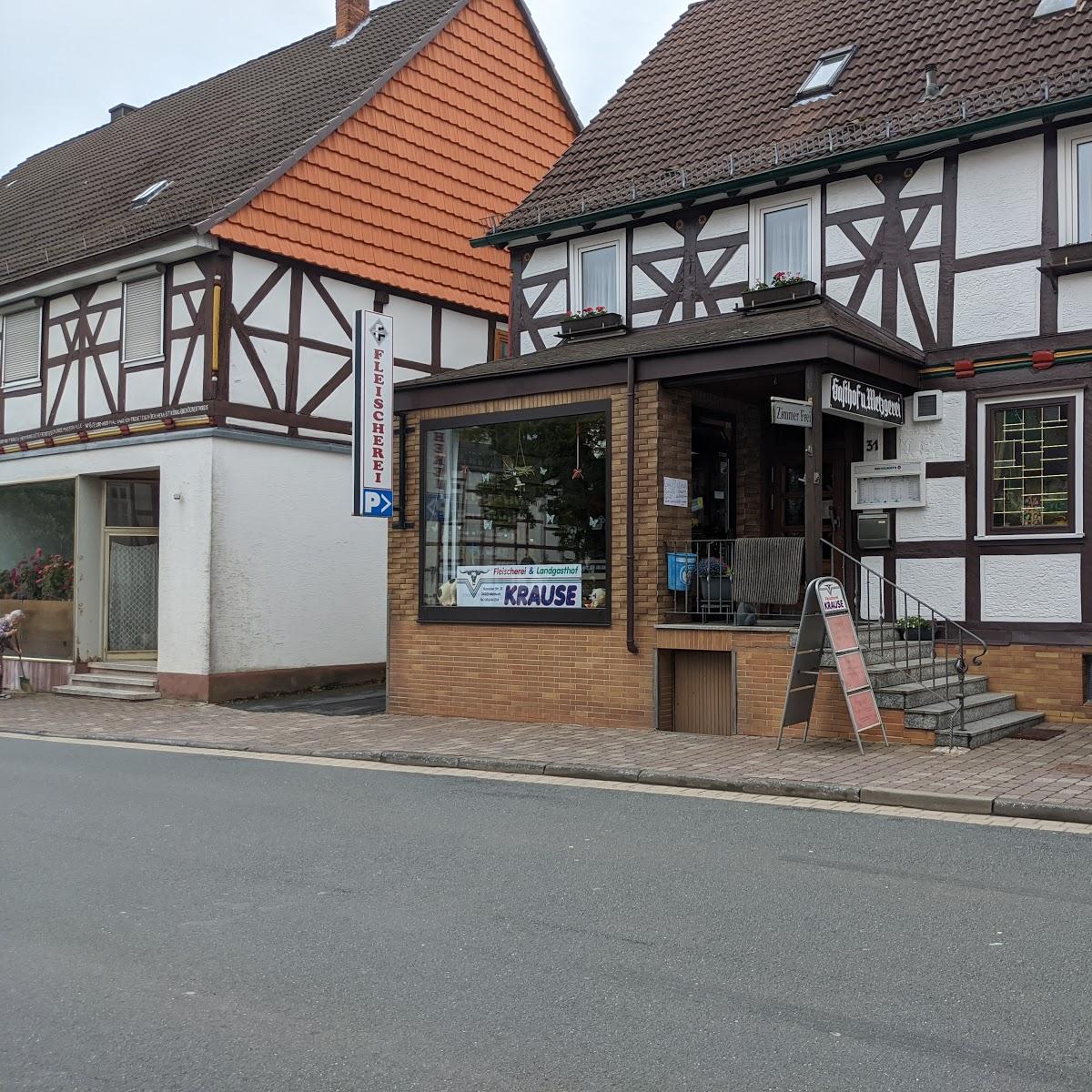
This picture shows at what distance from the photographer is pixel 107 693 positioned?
18234mm

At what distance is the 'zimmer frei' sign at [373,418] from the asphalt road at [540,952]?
653 cm

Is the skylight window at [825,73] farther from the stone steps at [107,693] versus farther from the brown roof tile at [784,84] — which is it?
the stone steps at [107,693]

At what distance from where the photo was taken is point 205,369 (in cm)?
1770

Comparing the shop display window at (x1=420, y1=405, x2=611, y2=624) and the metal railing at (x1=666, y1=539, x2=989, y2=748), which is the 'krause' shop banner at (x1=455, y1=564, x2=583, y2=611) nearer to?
the shop display window at (x1=420, y1=405, x2=611, y2=624)

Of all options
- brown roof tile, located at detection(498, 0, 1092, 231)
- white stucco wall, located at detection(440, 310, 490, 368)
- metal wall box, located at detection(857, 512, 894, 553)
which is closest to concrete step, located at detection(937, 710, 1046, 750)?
metal wall box, located at detection(857, 512, 894, 553)

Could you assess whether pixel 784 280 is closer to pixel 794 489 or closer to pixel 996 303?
pixel 996 303

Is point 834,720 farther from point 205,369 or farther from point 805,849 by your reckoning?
point 205,369

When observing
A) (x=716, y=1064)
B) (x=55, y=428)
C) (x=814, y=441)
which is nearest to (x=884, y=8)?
(x=814, y=441)

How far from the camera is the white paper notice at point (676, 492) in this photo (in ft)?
42.8

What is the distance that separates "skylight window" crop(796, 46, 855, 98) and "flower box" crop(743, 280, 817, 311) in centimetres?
321

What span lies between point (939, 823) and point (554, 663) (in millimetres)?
6182

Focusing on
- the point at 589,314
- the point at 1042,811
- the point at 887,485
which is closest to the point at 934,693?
the point at 887,485

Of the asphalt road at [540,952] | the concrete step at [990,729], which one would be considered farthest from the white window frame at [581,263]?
the asphalt road at [540,952]

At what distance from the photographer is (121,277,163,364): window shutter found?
1858 cm
